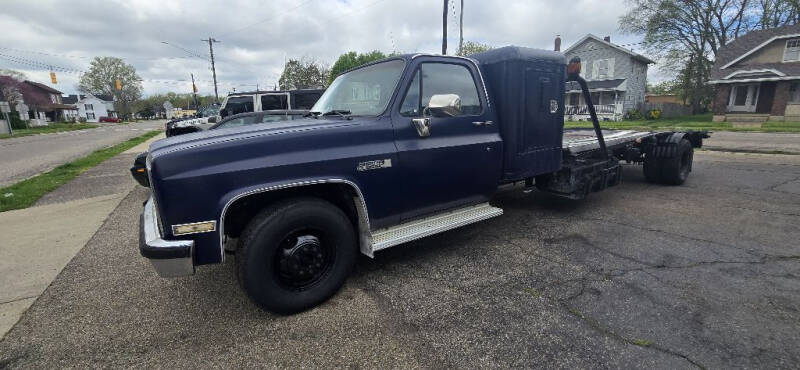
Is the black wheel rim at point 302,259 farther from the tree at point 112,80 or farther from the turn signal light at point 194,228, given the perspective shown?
the tree at point 112,80

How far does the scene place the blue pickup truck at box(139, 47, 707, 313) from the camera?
2.42 meters

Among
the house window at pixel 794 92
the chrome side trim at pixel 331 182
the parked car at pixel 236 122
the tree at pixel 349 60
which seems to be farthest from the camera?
the tree at pixel 349 60

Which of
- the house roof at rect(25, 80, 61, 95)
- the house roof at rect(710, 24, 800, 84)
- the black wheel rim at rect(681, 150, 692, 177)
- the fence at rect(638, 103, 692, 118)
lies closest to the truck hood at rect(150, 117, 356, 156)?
the black wheel rim at rect(681, 150, 692, 177)

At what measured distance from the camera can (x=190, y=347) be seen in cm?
245

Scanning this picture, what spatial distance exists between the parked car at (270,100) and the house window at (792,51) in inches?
1372

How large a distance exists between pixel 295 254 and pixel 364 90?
1739mm

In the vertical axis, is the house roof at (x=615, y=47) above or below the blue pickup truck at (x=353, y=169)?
above

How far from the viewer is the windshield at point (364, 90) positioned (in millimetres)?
3328

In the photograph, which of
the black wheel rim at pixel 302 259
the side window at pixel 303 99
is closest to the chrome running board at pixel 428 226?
the black wheel rim at pixel 302 259

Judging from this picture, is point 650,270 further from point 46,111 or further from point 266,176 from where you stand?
point 46,111

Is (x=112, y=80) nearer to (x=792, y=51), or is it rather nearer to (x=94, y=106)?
(x=94, y=106)

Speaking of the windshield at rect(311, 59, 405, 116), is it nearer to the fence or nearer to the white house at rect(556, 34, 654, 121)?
the white house at rect(556, 34, 654, 121)

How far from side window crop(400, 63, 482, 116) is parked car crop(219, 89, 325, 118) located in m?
9.11

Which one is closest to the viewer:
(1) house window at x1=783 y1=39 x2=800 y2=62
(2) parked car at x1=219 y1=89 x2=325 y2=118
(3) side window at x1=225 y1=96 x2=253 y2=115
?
(2) parked car at x1=219 y1=89 x2=325 y2=118
